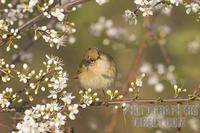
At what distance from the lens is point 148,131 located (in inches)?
275

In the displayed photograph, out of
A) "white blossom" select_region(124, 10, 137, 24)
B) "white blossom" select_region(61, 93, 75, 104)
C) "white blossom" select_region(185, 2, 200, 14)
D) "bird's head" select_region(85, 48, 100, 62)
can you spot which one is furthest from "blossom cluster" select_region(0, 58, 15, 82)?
"white blossom" select_region(185, 2, 200, 14)

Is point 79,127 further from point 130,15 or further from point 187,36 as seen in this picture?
point 130,15

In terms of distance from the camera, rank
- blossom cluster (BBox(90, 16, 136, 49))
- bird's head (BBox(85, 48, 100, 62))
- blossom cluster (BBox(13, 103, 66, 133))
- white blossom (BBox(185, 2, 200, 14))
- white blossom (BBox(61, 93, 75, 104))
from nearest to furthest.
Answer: blossom cluster (BBox(13, 103, 66, 133)), white blossom (BBox(61, 93, 75, 104)), white blossom (BBox(185, 2, 200, 14)), bird's head (BBox(85, 48, 100, 62)), blossom cluster (BBox(90, 16, 136, 49))

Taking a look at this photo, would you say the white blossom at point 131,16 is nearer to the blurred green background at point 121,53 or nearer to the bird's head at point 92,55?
the bird's head at point 92,55

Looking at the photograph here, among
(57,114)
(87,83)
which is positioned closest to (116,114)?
(87,83)

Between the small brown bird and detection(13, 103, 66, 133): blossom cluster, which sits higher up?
the small brown bird

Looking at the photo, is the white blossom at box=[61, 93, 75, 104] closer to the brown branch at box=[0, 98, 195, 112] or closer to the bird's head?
the brown branch at box=[0, 98, 195, 112]

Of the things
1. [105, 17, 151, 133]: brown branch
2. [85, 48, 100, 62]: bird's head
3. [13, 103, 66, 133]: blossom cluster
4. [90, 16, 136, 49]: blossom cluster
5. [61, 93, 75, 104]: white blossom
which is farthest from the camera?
[90, 16, 136, 49]: blossom cluster

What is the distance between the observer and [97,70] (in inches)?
183

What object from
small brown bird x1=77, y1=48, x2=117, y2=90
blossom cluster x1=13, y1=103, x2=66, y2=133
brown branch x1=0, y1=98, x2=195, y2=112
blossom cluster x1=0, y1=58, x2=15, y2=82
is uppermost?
small brown bird x1=77, y1=48, x2=117, y2=90

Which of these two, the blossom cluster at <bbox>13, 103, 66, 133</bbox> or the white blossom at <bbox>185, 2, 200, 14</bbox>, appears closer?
the blossom cluster at <bbox>13, 103, 66, 133</bbox>

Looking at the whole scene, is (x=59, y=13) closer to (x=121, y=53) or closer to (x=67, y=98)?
(x=67, y=98)

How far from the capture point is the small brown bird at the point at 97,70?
461cm

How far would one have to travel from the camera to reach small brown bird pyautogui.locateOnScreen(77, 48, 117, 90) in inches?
182
